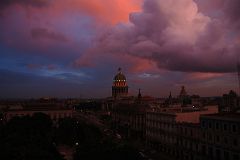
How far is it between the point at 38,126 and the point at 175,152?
4251 cm

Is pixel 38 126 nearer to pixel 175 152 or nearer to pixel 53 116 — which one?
pixel 175 152

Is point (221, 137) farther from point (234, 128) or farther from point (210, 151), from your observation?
point (210, 151)

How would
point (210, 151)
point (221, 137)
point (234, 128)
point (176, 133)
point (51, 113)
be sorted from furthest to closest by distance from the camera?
point (51, 113), point (176, 133), point (210, 151), point (221, 137), point (234, 128)

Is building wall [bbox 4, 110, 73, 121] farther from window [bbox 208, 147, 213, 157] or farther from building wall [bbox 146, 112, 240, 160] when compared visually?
window [bbox 208, 147, 213, 157]

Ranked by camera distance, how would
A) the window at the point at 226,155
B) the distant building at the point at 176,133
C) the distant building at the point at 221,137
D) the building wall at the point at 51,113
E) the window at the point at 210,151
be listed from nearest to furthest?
the distant building at the point at 221,137 < the window at the point at 226,155 < the window at the point at 210,151 < the distant building at the point at 176,133 < the building wall at the point at 51,113

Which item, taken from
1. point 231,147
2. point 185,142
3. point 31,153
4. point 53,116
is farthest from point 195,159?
point 53,116

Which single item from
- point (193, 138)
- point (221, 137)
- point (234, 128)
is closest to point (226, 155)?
point (221, 137)

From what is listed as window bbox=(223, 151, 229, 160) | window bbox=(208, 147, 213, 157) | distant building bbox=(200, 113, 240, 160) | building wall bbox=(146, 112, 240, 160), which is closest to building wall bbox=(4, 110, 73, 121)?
building wall bbox=(146, 112, 240, 160)

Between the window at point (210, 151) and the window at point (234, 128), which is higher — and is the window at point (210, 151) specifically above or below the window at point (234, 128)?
below

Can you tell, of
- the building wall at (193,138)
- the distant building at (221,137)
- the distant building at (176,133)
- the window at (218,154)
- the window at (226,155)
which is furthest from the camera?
the distant building at (176,133)

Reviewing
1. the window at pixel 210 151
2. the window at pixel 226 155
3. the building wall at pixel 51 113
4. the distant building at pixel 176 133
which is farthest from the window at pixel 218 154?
the building wall at pixel 51 113

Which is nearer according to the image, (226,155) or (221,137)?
(226,155)

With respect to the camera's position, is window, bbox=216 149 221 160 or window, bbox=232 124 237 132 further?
window, bbox=216 149 221 160

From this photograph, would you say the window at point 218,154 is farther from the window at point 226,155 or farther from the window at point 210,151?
the window at point 210,151
